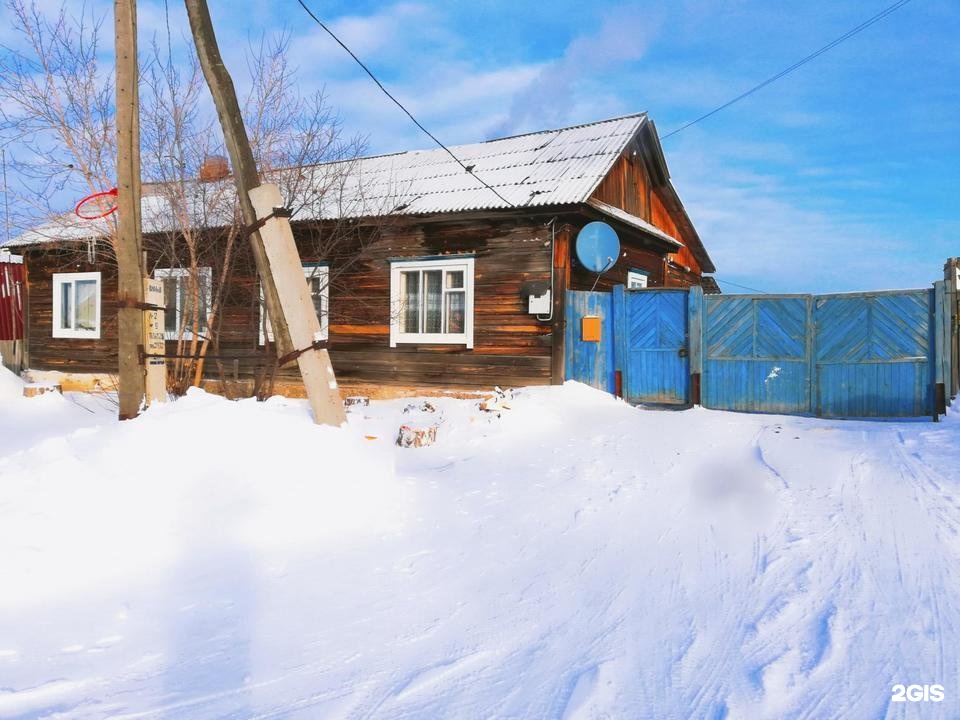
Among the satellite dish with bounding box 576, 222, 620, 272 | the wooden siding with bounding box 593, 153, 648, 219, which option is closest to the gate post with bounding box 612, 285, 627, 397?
the satellite dish with bounding box 576, 222, 620, 272

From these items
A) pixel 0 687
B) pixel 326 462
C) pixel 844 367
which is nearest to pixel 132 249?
pixel 326 462

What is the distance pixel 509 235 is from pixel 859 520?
7.40m

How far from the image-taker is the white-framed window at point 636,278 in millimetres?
13469

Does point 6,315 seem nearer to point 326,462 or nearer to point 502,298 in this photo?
point 502,298

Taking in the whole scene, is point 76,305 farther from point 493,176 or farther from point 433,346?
point 493,176

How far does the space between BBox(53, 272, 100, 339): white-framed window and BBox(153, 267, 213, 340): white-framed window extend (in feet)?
7.19

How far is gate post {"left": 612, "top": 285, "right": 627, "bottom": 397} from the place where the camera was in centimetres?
1052

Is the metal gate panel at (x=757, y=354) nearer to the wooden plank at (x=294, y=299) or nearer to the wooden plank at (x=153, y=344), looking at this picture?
the wooden plank at (x=294, y=299)

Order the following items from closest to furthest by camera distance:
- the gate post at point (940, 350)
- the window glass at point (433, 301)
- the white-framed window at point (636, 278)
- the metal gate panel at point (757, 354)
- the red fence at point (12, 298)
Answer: the gate post at point (940, 350) < the metal gate panel at point (757, 354) < the window glass at point (433, 301) < the white-framed window at point (636, 278) < the red fence at point (12, 298)

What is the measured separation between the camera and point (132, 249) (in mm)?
6363

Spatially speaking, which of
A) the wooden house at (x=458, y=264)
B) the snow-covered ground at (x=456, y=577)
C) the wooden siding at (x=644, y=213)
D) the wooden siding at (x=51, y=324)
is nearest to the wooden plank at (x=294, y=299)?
the snow-covered ground at (x=456, y=577)

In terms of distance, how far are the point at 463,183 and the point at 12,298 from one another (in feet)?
37.2

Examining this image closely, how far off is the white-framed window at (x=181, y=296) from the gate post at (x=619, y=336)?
677cm

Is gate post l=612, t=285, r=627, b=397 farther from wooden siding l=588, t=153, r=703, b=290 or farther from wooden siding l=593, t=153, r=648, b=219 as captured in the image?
wooden siding l=593, t=153, r=648, b=219
